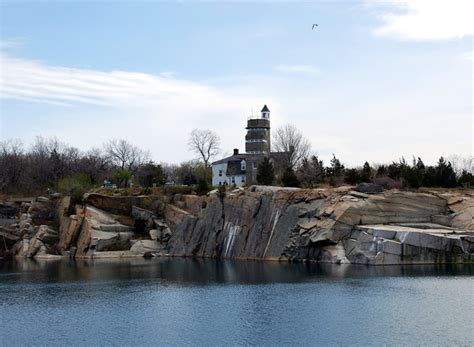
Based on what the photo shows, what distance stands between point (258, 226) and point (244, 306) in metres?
32.8

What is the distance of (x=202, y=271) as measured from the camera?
6750 cm

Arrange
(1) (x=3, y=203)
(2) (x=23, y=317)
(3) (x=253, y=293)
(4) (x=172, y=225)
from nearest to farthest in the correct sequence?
(2) (x=23, y=317), (3) (x=253, y=293), (4) (x=172, y=225), (1) (x=3, y=203)

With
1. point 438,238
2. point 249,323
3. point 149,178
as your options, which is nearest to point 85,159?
point 149,178

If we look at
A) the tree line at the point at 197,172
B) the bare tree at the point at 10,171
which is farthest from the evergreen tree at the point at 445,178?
the bare tree at the point at 10,171

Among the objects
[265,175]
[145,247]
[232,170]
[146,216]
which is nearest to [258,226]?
[265,175]

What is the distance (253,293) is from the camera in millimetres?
50844

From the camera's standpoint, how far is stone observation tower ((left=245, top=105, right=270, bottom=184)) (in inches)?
4082

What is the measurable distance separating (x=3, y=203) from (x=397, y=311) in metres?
70.0

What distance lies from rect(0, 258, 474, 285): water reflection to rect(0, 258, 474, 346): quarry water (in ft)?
0.60

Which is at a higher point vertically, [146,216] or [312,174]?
[312,174]

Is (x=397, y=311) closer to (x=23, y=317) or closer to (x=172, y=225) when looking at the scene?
(x=23, y=317)

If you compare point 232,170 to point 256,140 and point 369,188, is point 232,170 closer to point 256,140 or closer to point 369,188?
point 256,140

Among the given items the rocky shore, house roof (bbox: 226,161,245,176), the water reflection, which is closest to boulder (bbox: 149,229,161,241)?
the rocky shore

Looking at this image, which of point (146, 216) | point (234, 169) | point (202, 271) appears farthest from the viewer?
point (234, 169)
